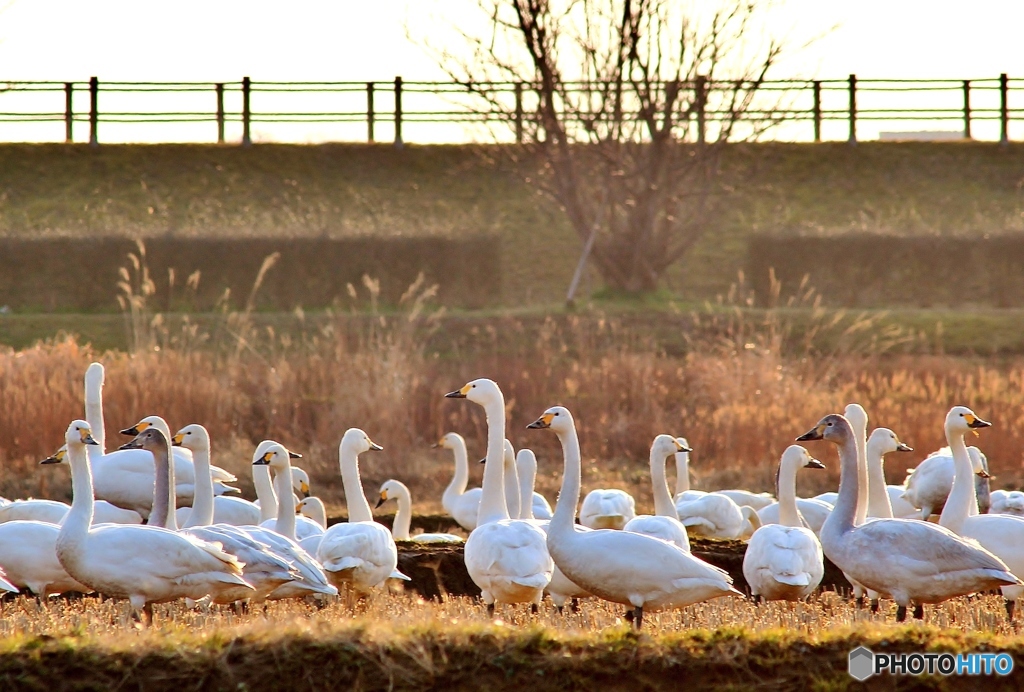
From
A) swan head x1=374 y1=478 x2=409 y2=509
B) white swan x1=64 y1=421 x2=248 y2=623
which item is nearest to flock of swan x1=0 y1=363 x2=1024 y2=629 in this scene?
white swan x1=64 y1=421 x2=248 y2=623

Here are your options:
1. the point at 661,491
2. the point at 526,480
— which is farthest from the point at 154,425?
the point at 661,491

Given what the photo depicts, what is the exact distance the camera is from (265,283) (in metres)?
26.9

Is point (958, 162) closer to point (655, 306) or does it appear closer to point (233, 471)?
point (655, 306)

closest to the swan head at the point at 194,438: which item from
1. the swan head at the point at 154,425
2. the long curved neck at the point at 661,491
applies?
the swan head at the point at 154,425

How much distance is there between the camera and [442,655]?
619cm

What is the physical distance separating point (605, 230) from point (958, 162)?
10.6 meters

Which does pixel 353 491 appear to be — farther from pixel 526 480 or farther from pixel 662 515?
pixel 662 515

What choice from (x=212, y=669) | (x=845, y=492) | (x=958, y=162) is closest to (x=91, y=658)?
(x=212, y=669)

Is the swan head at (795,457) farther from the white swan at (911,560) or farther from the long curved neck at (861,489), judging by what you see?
the white swan at (911,560)

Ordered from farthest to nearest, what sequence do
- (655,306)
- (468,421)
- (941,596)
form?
(655,306) < (468,421) < (941,596)

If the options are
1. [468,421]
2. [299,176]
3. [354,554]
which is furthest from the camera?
[299,176]

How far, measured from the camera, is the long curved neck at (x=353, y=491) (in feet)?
34.0

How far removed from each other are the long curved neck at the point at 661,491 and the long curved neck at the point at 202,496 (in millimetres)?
3268

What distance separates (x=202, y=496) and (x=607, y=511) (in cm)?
326
